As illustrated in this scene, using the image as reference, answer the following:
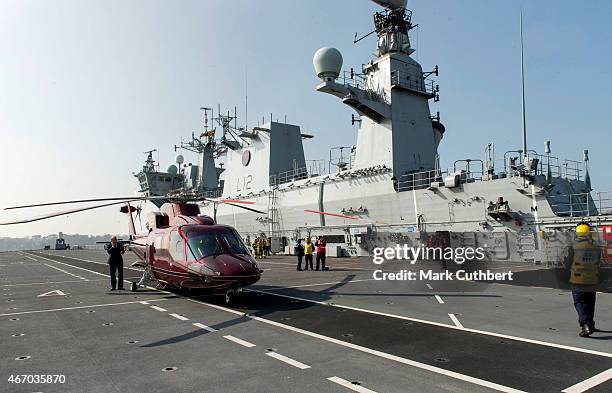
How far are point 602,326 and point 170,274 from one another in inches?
382

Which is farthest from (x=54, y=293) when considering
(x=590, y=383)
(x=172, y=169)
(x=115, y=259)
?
(x=172, y=169)

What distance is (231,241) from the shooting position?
11.3 meters

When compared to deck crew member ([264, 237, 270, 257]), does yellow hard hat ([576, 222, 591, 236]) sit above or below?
above

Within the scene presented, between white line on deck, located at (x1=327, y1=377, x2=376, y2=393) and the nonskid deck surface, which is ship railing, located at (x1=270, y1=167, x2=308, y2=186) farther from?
white line on deck, located at (x1=327, y1=377, x2=376, y2=393)

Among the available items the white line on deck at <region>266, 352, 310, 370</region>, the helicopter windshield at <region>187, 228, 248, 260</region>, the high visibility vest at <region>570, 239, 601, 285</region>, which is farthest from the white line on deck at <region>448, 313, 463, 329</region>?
the helicopter windshield at <region>187, 228, 248, 260</region>

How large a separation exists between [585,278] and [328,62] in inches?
818

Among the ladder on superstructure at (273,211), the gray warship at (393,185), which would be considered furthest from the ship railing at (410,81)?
the ladder on superstructure at (273,211)

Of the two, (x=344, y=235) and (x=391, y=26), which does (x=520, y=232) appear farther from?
(x=391, y=26)

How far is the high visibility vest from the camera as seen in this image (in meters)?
6.84

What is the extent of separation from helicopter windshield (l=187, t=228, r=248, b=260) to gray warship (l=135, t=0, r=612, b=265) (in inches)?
177

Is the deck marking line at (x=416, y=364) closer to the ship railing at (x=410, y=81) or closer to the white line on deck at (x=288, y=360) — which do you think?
the white line on deck at (x=288, y=360)

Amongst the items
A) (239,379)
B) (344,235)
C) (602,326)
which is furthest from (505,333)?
(344,235)

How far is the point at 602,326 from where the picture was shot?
7.59 meters

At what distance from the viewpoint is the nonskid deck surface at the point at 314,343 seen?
5055 mm
